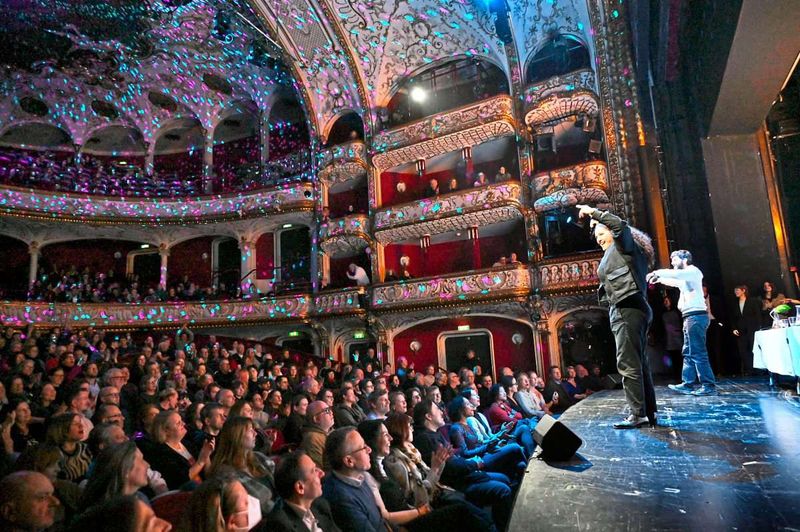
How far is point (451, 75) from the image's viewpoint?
50.0 ft

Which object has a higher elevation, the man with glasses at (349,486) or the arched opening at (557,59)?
the arched opening at (557,59)

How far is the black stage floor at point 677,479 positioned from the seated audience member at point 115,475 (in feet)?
5.36

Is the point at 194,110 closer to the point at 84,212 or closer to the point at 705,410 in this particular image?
the point at 84,212

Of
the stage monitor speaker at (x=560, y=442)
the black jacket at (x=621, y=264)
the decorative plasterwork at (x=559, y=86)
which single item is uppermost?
the decorative plasterwork at (x=559, y=86)

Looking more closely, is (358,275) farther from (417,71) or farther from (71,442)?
(71,442)

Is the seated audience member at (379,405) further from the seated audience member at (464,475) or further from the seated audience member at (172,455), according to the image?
the seated audience member at (172,455)

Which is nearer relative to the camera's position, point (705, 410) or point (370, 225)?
point (705, 410)

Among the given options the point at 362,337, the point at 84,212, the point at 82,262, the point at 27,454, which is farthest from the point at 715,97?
the point at 82,262

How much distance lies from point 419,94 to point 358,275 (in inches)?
226

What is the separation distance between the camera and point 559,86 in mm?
12492

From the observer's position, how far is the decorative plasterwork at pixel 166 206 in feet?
47.9

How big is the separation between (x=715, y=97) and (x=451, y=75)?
10389 millimetres

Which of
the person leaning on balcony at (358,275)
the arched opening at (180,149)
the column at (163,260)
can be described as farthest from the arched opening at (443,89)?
the column at (163,260)

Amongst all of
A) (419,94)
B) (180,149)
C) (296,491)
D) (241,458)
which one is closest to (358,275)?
(419,94)
